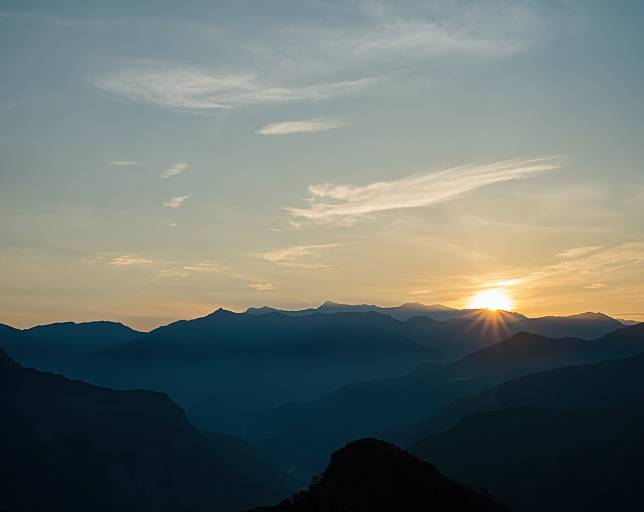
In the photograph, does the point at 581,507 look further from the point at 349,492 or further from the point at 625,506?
the point at 349,492

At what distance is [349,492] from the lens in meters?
78.9

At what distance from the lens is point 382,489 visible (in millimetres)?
77688

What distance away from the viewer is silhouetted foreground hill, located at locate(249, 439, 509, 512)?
73000 millimetres

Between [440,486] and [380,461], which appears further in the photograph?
[380,461]

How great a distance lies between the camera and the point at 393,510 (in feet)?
243

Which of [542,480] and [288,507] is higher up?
[288,507]

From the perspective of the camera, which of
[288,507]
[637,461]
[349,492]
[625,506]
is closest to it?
[288,507]

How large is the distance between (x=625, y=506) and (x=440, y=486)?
113856 mm

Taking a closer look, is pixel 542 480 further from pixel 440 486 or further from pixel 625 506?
pixel 440 486

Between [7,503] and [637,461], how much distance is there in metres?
179

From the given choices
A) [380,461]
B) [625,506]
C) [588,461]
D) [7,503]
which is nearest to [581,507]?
[625,506]

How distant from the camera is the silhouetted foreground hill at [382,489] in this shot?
73.0m

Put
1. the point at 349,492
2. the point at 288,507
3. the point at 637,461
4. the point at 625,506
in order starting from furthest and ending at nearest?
1. the point at 637,461
2. the point at 625,506
3. the point at 349,492
4. the point at 288,507

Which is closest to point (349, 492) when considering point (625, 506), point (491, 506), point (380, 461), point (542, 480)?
point (380, 461)
